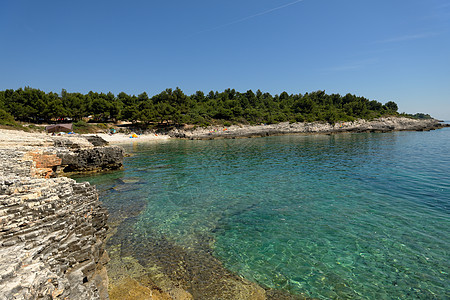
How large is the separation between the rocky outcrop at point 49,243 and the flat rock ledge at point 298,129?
6797 cm

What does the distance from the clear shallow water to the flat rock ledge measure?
2336 inches

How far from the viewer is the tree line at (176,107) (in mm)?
74125

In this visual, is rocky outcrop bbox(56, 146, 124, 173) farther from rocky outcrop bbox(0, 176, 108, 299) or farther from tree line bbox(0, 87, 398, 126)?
tree line bbox(0, 87, 398, 126)

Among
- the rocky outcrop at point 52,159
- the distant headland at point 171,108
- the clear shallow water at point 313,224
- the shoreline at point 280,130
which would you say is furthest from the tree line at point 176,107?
the clear shallow water at point 313,224

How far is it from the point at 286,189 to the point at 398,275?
9.58 meters

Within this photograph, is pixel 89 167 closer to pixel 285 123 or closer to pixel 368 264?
pixel 368 264

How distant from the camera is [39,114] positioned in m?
71.9

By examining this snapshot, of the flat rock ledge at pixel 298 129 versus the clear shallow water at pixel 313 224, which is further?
the flat rock ledge at pixel 298 129

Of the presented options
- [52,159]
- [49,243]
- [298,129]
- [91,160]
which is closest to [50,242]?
[49,243]

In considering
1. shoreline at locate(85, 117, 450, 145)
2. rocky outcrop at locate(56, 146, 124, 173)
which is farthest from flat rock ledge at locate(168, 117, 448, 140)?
rocky outcrop at locate(56, 146, 124, 173)

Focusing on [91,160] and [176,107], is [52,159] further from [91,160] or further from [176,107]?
[176,107]

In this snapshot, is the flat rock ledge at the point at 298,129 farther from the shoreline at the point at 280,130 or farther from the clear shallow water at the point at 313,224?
the clear shallow water at the point at 313,224

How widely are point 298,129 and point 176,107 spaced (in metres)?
54.9

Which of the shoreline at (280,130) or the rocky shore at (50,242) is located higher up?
the shoreline at (280,130)
